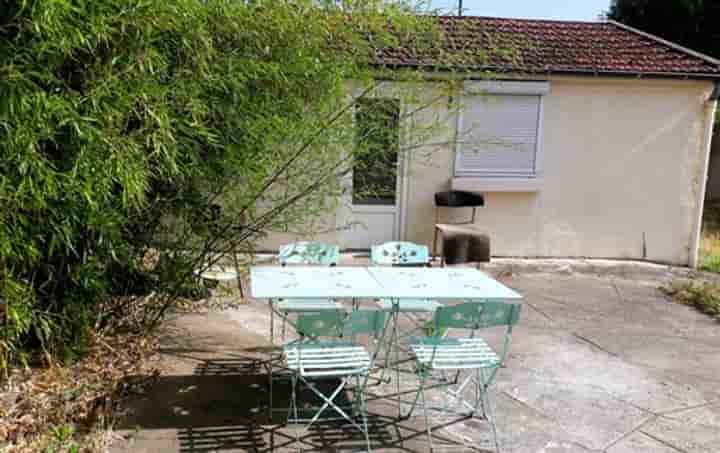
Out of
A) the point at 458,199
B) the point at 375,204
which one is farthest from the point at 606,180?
the point at 375,204

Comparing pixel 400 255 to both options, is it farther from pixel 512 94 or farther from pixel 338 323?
pixel 512 94

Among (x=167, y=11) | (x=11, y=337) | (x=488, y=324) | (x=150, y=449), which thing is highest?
(x=167, y=11)

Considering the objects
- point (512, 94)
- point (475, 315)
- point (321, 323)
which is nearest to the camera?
point (321, 323)

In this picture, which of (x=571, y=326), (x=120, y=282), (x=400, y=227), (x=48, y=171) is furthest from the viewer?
(x=400, y=227)

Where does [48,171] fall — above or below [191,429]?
above

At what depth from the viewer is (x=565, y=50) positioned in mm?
7859

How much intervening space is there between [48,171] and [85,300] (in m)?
1.11

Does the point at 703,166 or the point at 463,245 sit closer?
the point at 463,245

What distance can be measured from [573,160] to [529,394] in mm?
4713

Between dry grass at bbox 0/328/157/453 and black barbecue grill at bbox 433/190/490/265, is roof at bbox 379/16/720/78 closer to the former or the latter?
black barbecue grill at bbox 433/190/490/265

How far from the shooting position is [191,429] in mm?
3236

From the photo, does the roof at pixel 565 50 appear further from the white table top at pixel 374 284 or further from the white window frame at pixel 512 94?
the white table top at pixel 374 284

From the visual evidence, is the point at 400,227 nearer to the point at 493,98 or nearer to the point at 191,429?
the point at 493,98

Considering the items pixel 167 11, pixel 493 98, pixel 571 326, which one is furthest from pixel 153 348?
pixel 493 98
